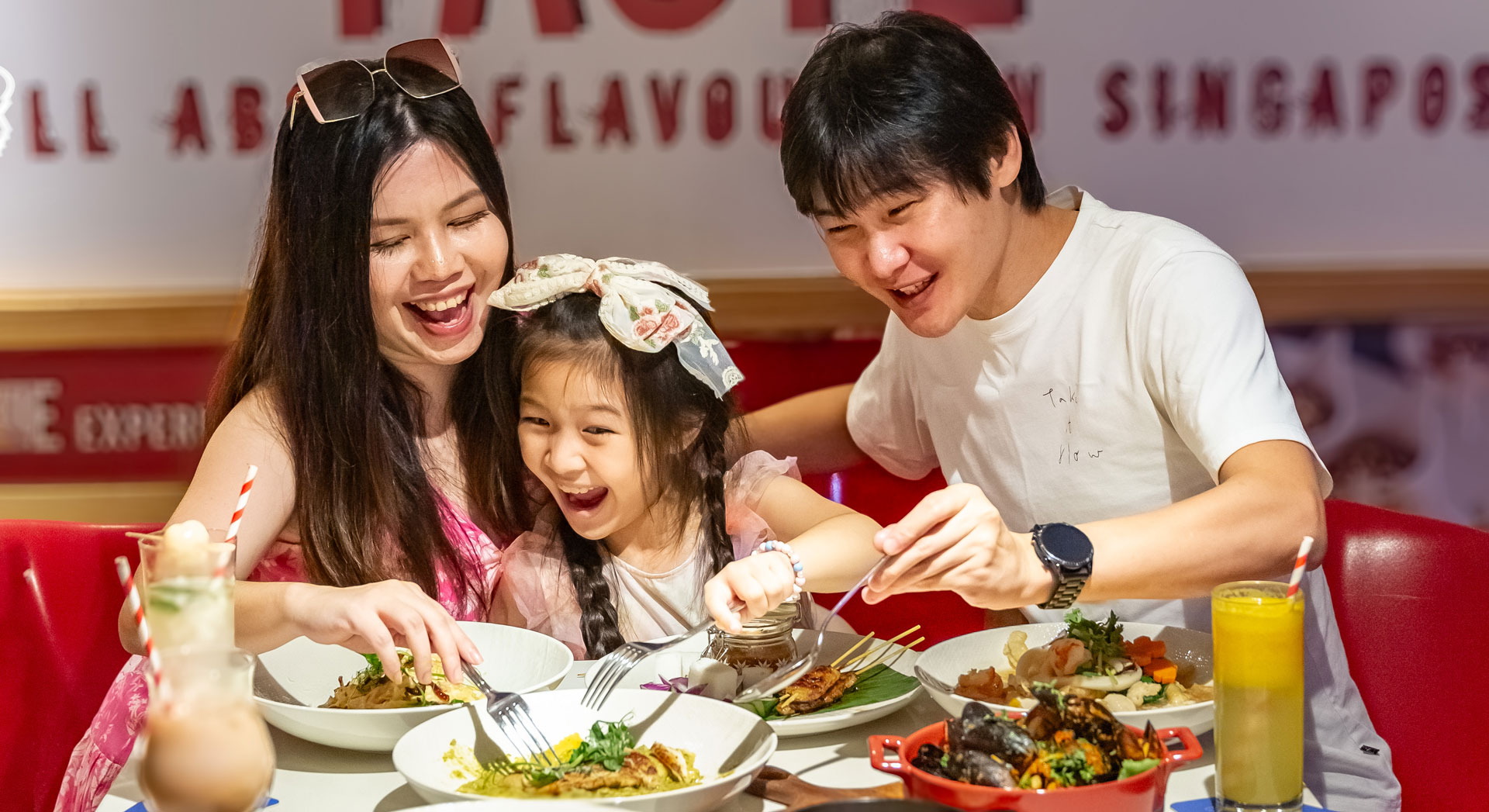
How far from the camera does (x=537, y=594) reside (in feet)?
6.82

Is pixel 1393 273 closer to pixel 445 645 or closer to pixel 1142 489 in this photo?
pixel 1142 489

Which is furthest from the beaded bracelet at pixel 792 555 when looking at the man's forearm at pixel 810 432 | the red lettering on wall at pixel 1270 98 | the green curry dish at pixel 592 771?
the red lettering on wall at pixel 1270 98

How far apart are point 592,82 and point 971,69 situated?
1.66m

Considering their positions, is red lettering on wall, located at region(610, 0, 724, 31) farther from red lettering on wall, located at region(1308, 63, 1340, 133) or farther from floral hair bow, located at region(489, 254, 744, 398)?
red lettering on wall, located at region(1308, 63, 1340, 133)

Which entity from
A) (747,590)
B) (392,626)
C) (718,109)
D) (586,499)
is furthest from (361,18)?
(747,590)

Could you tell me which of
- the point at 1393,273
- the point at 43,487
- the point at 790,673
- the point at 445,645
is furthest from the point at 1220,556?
the point at 43,487

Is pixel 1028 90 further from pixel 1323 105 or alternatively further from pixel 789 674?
pixel 789 674

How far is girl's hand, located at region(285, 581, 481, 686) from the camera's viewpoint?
148 centimetres

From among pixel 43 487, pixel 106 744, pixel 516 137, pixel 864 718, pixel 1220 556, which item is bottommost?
pixel 43 487

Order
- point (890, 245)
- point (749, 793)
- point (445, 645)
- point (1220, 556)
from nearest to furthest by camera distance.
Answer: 1. point (749, 793)
2. point (445, 645)
3. point (1220, 556)
4. point (890, 245)

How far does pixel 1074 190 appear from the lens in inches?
85.7

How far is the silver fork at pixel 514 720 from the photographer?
145 centimetres

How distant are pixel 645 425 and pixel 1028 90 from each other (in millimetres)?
1698

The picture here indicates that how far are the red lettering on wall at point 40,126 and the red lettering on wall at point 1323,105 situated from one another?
10.5 feet
